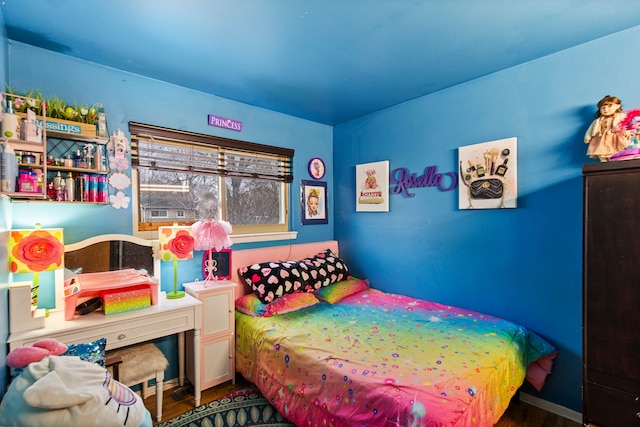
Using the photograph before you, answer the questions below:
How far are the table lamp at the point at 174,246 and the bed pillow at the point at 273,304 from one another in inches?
20.0

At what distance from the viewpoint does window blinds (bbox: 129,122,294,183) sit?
242 centimetres

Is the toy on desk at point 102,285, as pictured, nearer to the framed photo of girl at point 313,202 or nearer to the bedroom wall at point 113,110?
the bedroom wall at point 113,110

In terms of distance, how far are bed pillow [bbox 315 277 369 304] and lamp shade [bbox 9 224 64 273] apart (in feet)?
6.53

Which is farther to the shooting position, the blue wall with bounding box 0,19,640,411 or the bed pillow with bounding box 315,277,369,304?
the bed pillow with bounding box 315,277,369,304

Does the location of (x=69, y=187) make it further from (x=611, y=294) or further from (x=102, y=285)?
(x=611, y=294)

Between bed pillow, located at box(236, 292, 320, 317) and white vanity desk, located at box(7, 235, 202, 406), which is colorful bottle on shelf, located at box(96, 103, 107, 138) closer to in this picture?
white vanity desk, located at box(7, 235, 202, 406)

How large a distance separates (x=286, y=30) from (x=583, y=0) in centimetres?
159

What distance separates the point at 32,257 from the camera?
178cm

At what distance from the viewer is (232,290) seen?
8.05 ft

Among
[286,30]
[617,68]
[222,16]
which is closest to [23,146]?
[222,16]

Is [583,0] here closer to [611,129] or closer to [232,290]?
[611,129]

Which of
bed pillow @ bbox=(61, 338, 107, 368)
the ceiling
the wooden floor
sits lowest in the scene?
the wooden floor

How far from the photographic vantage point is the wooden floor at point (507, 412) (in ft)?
6.73

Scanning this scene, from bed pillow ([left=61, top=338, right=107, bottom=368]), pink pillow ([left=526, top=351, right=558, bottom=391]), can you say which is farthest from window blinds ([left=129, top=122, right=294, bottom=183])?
pink pillow ([left=526, top=351, right=558, bottom=391])
